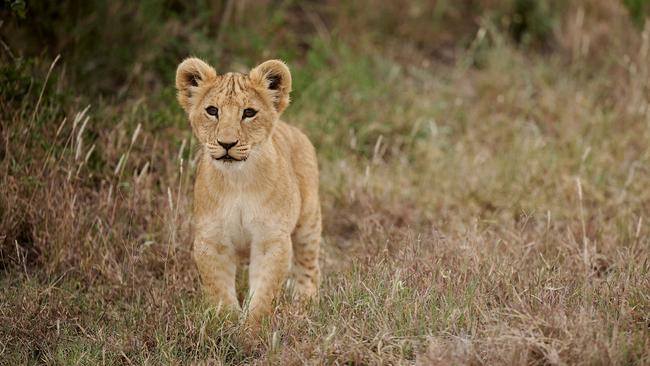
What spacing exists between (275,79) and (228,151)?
2.02 feet

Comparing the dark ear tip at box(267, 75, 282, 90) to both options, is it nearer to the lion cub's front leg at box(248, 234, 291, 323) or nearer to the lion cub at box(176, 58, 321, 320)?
the lion cub at box(176, 58, 321, 320)

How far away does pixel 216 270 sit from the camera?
4.92 m

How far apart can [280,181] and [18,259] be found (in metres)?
1.58

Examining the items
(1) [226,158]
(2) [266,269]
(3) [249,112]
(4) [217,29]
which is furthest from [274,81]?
(4) [217,29]

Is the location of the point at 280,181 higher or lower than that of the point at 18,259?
higher

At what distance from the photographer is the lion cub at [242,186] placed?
15.9 feet

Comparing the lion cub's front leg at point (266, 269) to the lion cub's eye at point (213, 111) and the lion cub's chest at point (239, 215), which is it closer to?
the lion cub's chest at point (239, 215)

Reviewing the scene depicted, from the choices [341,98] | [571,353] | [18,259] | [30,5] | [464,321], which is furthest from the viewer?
[341,98]

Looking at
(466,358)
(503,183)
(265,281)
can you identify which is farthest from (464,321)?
(503,183)

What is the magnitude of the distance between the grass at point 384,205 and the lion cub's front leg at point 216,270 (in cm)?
12

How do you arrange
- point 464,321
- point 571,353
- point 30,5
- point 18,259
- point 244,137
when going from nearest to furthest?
1. point 571,353
2. point 464,321
3. point 244,137
4. point 18,259
5. point 30,5

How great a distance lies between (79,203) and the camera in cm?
582

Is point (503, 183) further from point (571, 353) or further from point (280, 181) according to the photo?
point (571, 353)

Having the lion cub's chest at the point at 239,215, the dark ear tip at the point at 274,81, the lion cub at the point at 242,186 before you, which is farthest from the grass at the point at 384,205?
the dark ear tip at the point at 274,81
